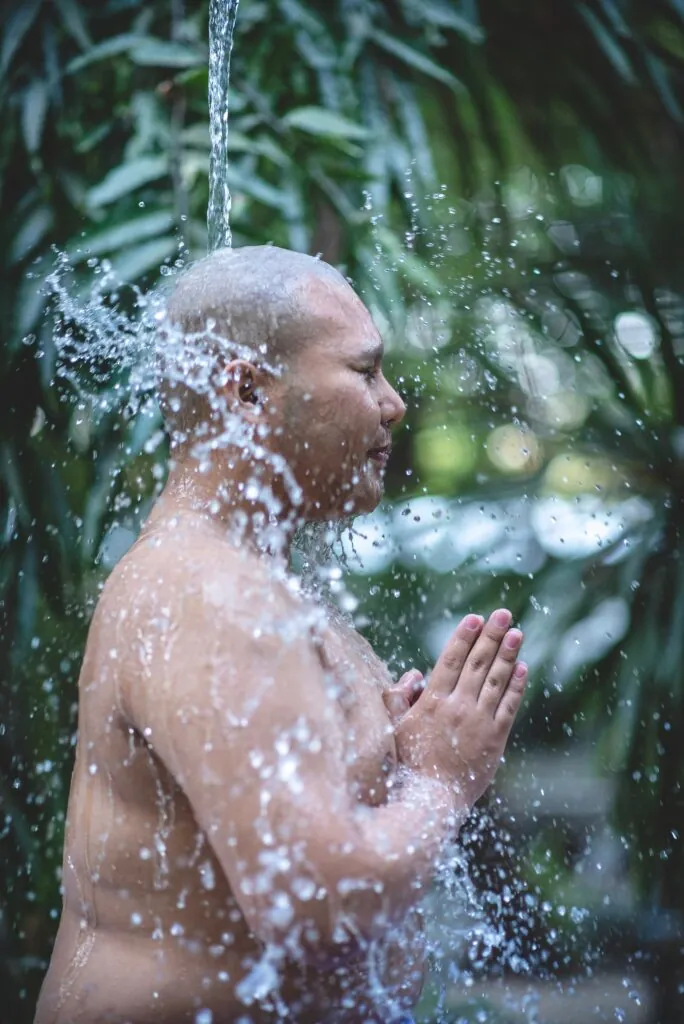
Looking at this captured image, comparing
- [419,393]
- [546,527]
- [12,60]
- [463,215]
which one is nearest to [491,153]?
[463,215]

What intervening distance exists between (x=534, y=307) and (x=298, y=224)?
34.6 inches

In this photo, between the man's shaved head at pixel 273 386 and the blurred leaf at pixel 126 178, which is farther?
the blurred leaf at pixel 126 178

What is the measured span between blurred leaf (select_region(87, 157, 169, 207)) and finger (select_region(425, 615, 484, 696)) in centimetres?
169

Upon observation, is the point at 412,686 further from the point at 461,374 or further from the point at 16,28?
the point at 16,28

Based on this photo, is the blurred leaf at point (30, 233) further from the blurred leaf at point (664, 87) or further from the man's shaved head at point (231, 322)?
the blurred leaf at point (664, 87)

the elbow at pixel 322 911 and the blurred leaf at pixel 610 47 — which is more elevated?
the blurred leaf at pixel 610 47

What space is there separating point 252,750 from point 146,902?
27 cm

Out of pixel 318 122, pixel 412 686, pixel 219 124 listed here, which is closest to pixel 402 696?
pixel 412 686

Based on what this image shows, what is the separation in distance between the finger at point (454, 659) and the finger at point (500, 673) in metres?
0.03

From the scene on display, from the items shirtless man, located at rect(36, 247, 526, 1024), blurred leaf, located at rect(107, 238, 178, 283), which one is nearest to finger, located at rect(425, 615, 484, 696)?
shirtless man, located at rect(36, 247, 526, 1024)

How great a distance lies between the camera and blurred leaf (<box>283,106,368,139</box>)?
9.27 feet

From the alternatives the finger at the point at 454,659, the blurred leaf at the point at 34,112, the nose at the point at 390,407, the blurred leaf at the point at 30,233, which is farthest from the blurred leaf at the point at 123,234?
the finger at the point at 454,659

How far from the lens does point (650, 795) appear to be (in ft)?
9.87

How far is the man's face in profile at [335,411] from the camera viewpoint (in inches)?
54.7
